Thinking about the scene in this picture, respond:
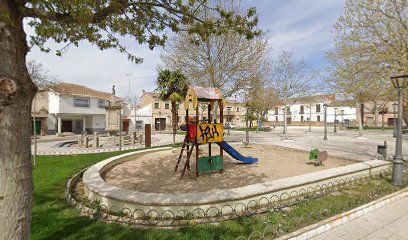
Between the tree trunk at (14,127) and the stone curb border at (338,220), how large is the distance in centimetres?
350

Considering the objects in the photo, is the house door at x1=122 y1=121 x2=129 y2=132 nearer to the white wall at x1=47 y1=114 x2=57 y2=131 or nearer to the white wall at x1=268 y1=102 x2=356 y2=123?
the white wall at x1=47 y1=114 x2=57 y2=131

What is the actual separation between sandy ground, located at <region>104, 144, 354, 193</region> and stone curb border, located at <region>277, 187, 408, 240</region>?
277 centimetres

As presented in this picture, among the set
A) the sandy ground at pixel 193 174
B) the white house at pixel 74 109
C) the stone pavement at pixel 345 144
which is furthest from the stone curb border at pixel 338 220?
the white house at pixel 74 109

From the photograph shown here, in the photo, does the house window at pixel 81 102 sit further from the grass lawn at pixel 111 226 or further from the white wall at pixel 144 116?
the grass lawn at pixel 111 226

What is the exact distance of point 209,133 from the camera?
7938 mm

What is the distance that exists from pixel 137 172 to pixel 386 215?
7578 millimetres

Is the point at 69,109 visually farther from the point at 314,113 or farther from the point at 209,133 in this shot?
the point at 314,113

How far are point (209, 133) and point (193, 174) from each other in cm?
165

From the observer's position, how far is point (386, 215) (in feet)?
15.7

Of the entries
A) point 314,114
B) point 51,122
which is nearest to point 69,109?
point 51,122

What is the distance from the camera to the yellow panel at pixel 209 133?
775 centimetres

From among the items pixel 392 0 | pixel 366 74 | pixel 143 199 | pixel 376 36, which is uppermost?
pixel 392 0

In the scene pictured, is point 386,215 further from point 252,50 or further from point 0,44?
point 252,50

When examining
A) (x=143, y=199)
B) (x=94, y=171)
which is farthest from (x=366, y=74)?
(x=94, y=171)
